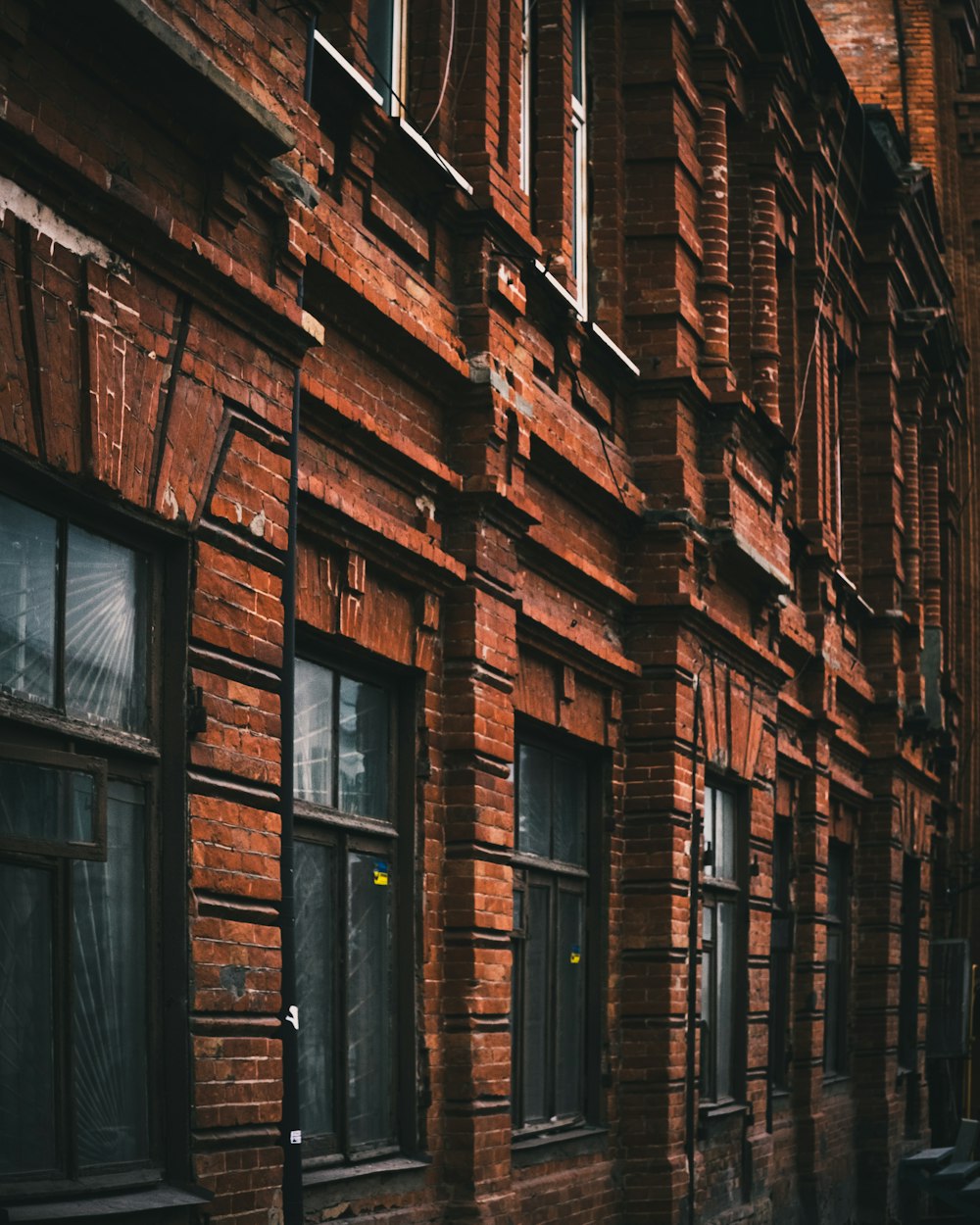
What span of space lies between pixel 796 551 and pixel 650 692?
565cm

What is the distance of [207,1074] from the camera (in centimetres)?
721

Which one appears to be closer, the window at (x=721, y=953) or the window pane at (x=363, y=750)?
the window pane at (x=363, y=750)

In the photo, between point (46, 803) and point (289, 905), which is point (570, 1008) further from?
point (46, 803)

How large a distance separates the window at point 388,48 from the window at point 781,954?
370 inches

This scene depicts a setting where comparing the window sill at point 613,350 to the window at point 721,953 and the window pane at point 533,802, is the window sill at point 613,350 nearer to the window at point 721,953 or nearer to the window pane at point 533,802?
the window pane at point 533,802

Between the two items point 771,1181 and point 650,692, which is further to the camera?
point 771,1181

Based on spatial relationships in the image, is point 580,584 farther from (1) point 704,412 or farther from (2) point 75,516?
(2) point 75,516

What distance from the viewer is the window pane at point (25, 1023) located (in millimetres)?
6418

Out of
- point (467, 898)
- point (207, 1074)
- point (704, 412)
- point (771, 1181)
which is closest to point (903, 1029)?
point (771, 1181)

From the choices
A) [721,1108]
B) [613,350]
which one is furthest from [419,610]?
[721,1108]

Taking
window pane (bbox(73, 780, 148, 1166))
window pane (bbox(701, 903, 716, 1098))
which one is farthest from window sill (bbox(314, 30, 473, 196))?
window pane (bbox(701, 903, 716, 1098))

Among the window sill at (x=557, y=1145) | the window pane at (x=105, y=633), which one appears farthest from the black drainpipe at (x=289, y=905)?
the window sill at (x=557, y=1145)

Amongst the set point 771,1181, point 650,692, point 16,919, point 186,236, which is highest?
point 186,236

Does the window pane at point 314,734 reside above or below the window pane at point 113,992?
above
